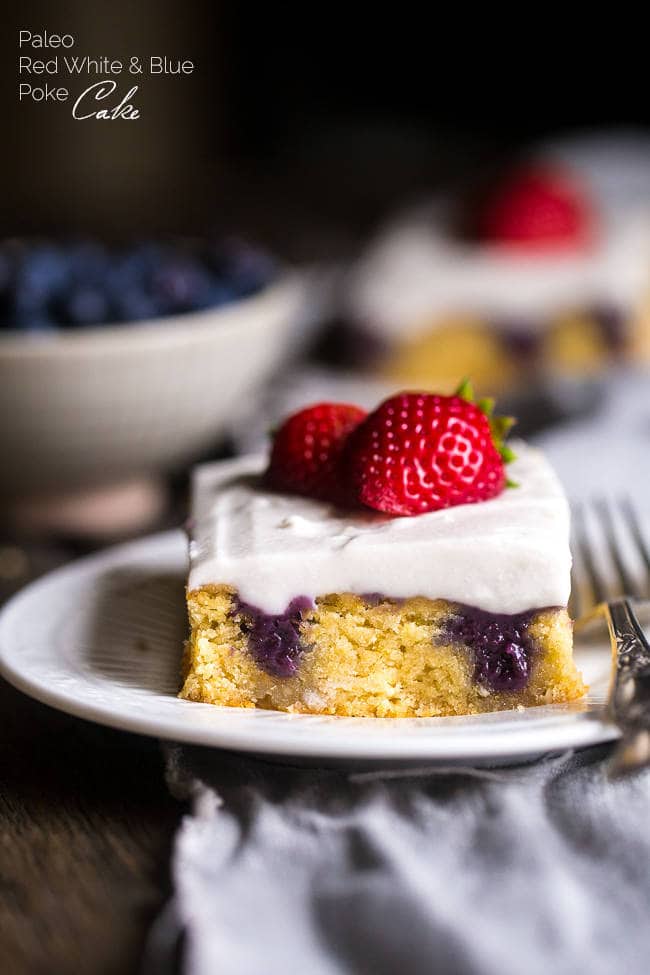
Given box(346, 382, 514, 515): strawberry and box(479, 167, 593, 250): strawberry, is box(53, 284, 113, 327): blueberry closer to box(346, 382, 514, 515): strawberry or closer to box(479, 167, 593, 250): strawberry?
box(346, 382, 514, 515): strawberry

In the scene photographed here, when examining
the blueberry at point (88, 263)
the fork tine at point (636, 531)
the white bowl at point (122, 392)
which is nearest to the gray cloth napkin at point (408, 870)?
the fork tine at point (636, 531)

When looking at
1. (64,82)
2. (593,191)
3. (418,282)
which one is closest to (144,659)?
(64,82)

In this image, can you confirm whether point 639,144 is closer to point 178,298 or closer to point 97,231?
point 97,231

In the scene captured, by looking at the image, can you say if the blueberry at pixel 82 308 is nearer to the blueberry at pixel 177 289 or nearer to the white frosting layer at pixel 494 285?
the blueberry at pixel 177 289

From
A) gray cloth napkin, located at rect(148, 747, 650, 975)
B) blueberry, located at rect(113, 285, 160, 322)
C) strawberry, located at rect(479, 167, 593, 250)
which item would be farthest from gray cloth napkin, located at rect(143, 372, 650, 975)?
strawberry, located at rect(479, 167, 593, 250)

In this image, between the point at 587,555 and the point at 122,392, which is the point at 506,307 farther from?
the point at 587,555

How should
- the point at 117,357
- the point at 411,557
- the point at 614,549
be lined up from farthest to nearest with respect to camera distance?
the point at 117,357 < the point at 614,549 < the point at 411,557

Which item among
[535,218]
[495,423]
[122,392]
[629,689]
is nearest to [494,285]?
[535,218]
